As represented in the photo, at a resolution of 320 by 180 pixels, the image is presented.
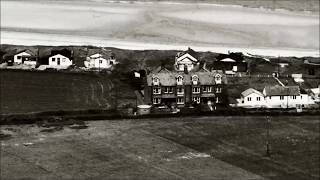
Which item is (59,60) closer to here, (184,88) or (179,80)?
(179,80)

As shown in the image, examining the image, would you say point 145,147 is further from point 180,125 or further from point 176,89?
point 176,89

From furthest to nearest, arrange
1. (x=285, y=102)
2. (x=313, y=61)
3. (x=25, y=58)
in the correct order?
(x=313, y=61), (x=25, y=58), (x=285, y=102)

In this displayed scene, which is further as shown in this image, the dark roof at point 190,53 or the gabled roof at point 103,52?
the gabled roof at point 103,52

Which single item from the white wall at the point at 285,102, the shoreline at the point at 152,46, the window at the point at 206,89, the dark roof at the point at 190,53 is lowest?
the white wall at the point at 285,102

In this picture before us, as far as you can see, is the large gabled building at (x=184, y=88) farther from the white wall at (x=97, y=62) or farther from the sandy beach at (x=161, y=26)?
the sandy beach at (x=161, y=26)

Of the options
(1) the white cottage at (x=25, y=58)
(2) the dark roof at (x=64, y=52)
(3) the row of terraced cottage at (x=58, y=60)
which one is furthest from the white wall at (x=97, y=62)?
(1) the white cottage at (x=25, y=58)

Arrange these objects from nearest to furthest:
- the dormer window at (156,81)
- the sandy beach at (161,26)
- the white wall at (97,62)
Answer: the dormer window at (156,81) < the white wall at (97,62) < the sandy beach at (161,26)

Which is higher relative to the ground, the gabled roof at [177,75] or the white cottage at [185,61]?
the white cottage at [185,61]

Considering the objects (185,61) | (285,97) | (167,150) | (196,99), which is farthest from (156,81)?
(167,150)
